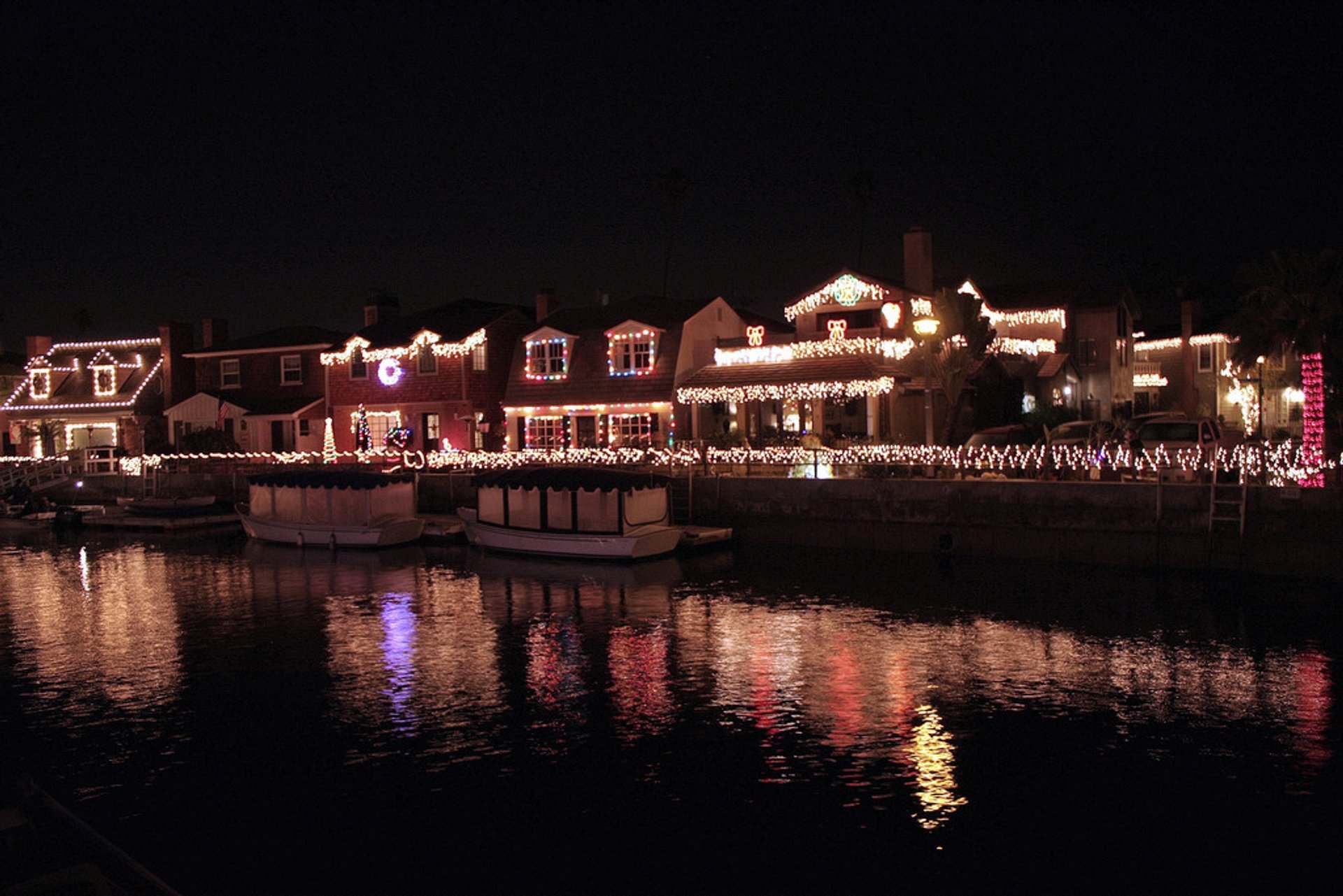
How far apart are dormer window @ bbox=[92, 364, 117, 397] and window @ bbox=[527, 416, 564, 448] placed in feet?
99.9

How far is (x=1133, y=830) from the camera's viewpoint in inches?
472

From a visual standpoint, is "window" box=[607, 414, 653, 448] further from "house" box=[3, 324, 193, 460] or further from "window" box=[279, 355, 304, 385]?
"house" box=[3, 324, 193, 460]

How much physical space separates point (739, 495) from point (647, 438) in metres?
11.3

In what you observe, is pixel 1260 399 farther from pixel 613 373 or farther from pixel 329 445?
pixel 329 445

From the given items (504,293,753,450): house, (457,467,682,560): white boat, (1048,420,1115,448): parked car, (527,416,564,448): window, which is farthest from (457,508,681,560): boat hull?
(527,416,564,448): window

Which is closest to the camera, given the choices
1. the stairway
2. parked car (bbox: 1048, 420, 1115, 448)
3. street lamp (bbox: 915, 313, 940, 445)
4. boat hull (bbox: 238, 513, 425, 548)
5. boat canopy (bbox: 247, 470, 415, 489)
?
street lamp (bbox: 915, 313, 940, 445)

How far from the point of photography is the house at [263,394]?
5741 cm

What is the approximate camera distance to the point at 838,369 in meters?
41.0

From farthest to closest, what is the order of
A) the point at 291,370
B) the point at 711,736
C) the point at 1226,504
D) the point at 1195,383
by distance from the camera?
the point at 291,370 < the point at 1195,383 < the point at 1226,504 < the point at 711,736

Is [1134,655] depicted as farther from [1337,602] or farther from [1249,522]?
[1249,522]

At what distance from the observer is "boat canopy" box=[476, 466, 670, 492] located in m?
31.8

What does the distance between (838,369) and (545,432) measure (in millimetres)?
15063

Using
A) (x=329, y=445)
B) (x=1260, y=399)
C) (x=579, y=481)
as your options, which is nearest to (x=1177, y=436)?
(x=1260, y=399)

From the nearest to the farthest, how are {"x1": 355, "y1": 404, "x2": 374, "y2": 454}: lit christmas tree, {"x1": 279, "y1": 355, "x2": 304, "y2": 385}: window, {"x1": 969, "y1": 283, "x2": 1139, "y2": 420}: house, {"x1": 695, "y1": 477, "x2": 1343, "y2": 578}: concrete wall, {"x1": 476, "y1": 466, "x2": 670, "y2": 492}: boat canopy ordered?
{"x1": 695, "y1": 477, "x2": 1343, "y2": 578}: concrete wall
{"x1": 476, "y1": 466, "x2": 670, "y2": 492}: boat canopy
{"x1": 969, "y1": 283, "x2": 1139, "y2": 420}: house
{"x1": 355, "y1": 404, "x2": 374, "y2": 454}: lit christmas tree
{"x1": 279, "y1": 355, "x2": 304, "y2": 385}: window
